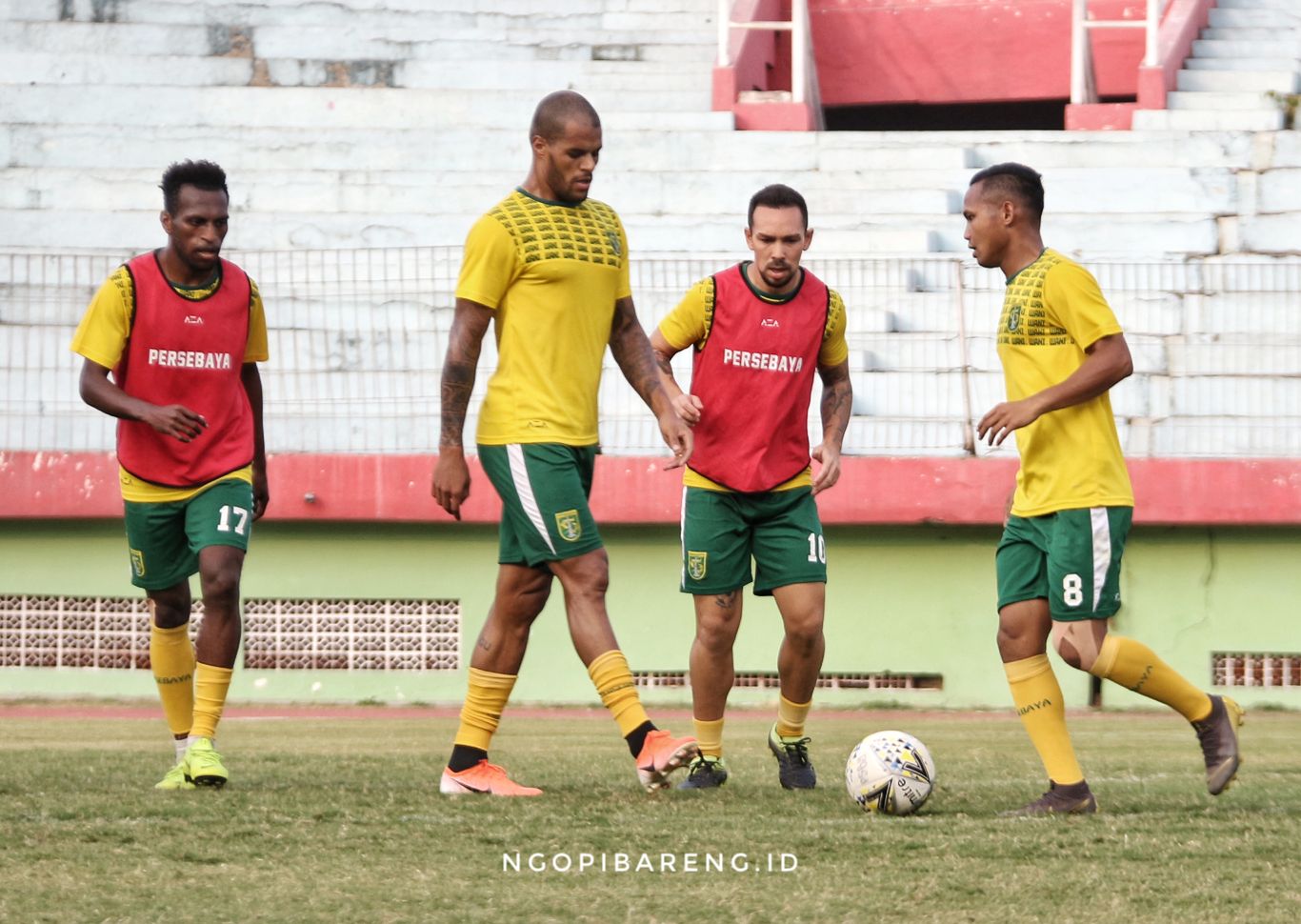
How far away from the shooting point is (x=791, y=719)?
7.03m

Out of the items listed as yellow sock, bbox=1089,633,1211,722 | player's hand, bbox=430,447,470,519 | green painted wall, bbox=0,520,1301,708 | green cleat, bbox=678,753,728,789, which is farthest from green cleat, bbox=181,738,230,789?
green painted wall, bbox=0,520,1301,708

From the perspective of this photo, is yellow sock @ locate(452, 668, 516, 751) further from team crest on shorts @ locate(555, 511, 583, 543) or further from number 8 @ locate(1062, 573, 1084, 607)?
number 8 @ locate(1062, 573, 1084, 607)

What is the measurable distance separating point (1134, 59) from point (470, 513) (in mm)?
9833

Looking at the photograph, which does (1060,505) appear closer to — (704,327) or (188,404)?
(704,327)

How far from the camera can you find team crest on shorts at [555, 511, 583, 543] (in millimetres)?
6250

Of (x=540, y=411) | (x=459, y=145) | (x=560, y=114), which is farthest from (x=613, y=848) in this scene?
(x=459, y=145)

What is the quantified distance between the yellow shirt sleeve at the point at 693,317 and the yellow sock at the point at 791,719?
1364mm

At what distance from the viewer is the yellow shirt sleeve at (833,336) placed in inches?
285

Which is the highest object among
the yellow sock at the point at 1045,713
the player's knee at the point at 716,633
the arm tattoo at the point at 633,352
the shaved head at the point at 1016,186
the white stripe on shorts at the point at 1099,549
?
the shaved head at the point at 1016,186

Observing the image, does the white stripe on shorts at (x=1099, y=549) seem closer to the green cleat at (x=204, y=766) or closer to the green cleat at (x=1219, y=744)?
the green cleat at (x=1219, y=744)

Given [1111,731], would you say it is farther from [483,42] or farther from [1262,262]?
[483,42]

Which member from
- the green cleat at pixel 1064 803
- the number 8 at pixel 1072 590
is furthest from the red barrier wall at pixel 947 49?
the green cleat at pixel 1064 803

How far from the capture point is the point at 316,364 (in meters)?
12.3

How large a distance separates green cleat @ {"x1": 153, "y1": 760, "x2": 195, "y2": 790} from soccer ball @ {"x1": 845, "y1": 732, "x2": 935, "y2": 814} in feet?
7.37
